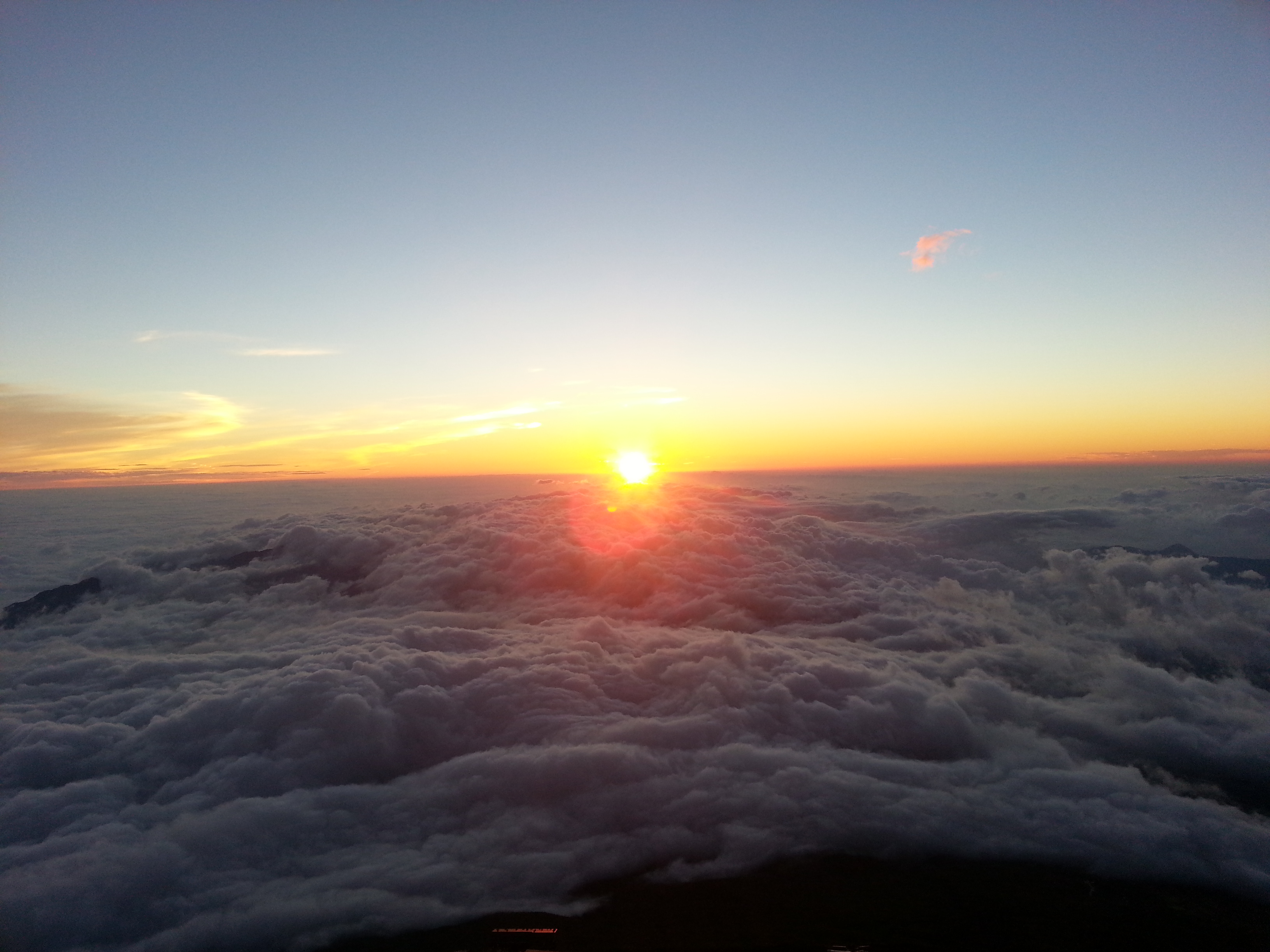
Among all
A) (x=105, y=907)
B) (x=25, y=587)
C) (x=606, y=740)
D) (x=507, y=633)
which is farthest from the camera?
(x=25, y=587)

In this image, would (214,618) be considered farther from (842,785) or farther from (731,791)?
(842,785)

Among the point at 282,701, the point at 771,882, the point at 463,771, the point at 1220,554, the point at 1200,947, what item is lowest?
the point at 1220,554

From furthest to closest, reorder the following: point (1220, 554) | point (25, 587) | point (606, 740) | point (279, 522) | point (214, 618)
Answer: point (1220, 554) < point (279, 522) < point (25, 587) < point (214, 618) < point (606, 740)

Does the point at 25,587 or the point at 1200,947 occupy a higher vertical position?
the point at 25,587

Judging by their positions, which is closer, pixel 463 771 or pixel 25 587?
pixel 463 771

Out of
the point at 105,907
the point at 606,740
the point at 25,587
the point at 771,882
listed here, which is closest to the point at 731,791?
the point at 771,882

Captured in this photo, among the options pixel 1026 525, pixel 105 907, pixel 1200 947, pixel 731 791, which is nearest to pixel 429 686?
pixel 105 907
